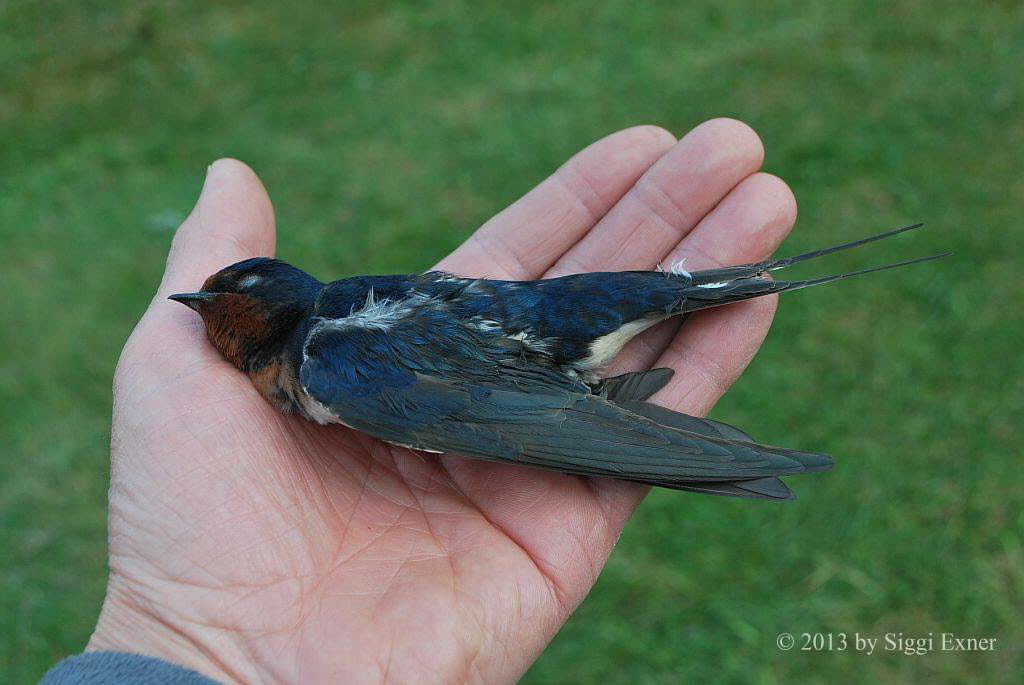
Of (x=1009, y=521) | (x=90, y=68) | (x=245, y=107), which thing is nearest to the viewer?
(x=1009, y=521)

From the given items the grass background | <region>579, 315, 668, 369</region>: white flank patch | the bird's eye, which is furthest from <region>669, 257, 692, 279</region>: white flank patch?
the bird's eye

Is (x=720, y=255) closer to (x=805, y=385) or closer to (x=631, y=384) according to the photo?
(x=631, y=384)

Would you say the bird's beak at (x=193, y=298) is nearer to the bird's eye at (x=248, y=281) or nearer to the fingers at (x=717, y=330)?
the bird's eye at (x=248, y=281)

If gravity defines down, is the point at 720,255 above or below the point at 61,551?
above

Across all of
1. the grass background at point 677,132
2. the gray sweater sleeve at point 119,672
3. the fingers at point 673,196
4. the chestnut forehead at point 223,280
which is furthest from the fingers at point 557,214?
the gray sweater sleeve at point 119,672

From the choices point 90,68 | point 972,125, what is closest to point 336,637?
point 972,125

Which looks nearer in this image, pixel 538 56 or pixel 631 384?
pixel 631 384

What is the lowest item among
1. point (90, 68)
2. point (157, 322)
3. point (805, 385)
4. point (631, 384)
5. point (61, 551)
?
point (805, 385)

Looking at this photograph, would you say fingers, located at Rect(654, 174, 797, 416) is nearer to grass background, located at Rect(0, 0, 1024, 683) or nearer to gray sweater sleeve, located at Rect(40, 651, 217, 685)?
grass background, located at Rect(0, 0, 1024, 683)
